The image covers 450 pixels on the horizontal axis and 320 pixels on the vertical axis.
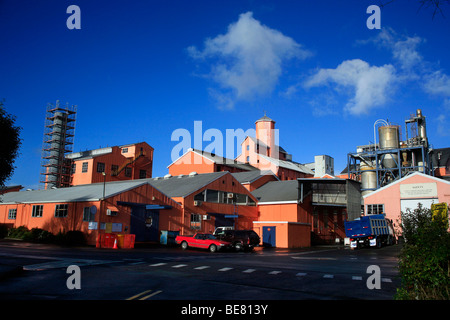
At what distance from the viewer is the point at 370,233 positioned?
31688 mm

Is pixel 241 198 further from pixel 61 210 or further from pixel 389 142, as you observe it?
pixel 389 142

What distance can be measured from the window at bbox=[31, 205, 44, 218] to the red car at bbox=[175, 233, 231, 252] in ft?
46.1

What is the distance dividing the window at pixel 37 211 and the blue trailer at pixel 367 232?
28.0 metres

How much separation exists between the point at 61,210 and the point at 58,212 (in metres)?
0.52

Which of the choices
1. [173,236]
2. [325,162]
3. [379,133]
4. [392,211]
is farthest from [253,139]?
[173,236]

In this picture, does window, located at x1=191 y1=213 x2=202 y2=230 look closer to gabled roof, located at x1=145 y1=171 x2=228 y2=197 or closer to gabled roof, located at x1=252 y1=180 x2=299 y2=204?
gabled roof, located at x1=145 y1=171 x2=228 y2=197

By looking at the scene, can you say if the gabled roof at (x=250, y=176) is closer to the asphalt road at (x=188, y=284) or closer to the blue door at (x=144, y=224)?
the blue door at (x=144, y=224)

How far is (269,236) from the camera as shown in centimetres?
3731

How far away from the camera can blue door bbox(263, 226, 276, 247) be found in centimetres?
3702

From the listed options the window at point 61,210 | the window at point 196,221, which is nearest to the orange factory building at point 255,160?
the window at point 196,221

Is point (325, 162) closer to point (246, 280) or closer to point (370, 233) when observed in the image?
point (370, 233)

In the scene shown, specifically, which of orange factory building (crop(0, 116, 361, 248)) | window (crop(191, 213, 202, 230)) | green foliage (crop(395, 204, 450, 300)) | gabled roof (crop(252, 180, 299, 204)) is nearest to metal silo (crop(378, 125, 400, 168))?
orange factory building (crop(0, 116, 361, 248))

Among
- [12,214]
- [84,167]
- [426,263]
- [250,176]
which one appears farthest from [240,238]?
[84,167]

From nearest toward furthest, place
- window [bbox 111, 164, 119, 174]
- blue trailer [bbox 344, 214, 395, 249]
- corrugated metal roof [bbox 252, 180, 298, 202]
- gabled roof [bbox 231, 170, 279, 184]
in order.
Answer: blue trailer [bbox 344, 214, 395, 249], corrugated metal roof [bbox 252, 180, 298, 202], gabled roof [bbox 231, 170, 279, 184], window [bbox 111, 164, 119, 174]
